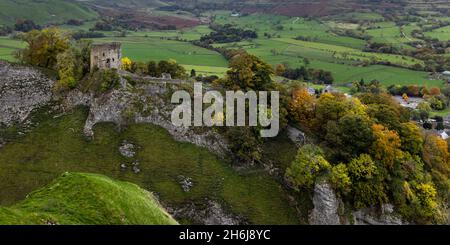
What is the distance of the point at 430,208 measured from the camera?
6381 centimetres

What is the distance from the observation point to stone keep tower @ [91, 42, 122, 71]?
70.1 meters

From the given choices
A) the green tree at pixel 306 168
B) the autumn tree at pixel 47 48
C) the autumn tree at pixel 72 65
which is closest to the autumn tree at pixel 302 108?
the green tree at pixel 306 168

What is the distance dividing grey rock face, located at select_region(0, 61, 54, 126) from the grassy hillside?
35400 millimetres

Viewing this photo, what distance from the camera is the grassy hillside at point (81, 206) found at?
29.9 metres

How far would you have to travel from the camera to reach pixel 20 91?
69.2 m

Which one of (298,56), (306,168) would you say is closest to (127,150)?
(306,168)

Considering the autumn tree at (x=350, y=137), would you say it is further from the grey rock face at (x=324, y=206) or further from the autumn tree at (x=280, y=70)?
the autumn tree at (x=280, y=70)

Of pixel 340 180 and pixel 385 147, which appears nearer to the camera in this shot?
pixel 340 180

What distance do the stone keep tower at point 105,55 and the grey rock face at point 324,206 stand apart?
3629 cm

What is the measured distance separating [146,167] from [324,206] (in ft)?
80.6

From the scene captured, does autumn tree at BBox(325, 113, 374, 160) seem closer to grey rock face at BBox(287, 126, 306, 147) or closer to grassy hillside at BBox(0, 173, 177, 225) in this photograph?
grey rock face at BBox(287, 126, 306, 147)

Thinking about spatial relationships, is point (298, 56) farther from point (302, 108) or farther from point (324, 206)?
point (324, 206)
